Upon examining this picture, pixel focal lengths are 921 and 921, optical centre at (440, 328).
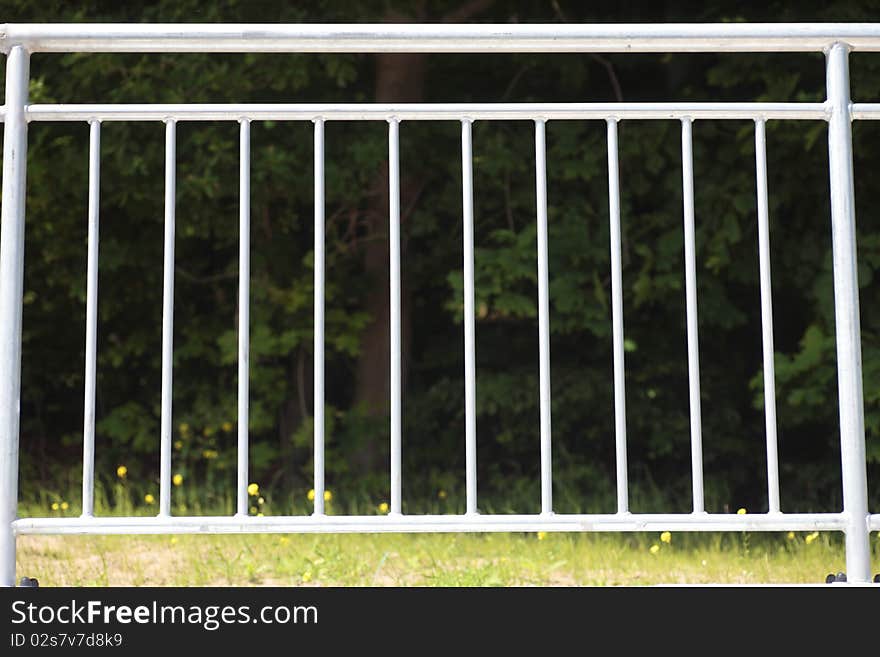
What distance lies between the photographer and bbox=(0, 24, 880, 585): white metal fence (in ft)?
6.18

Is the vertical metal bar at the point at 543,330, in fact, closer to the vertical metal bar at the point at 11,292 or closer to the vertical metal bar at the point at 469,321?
the vertical metal bar at the point at 469,321

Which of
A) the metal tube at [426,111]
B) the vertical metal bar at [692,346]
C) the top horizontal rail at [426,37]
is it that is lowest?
the vertical metal bar at [692,346]

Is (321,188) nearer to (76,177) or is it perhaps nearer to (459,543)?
(459,543)

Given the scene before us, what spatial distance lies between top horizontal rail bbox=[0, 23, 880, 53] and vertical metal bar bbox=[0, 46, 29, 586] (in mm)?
116

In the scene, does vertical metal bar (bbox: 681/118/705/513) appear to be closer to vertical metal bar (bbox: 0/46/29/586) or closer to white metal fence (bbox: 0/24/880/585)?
white metal fence (bbox: 0/24/880/585)

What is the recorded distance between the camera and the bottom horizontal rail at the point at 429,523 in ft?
6.01

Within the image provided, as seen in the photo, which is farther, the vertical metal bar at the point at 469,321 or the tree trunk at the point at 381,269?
the tree trunk at the point at 381,269

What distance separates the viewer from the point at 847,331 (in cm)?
191

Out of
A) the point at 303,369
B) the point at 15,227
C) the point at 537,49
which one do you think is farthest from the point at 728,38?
the point at 303,369

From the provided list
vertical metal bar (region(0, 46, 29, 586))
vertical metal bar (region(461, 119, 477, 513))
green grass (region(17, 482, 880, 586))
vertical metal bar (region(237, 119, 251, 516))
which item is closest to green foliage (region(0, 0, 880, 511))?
green grass (region(17, 482, 880, 586))

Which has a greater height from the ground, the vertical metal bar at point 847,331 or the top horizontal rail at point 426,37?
the top horizontal rail at point 426,37

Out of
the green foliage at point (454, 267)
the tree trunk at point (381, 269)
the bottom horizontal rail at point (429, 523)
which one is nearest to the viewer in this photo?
the bottom horizontal rail at point (429, 523)

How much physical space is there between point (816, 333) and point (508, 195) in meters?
1.90

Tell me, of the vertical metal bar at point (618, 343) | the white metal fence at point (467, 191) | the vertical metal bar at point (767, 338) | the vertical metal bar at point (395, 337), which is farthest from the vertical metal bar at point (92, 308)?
the vertical metal bar at point (767, 338)
